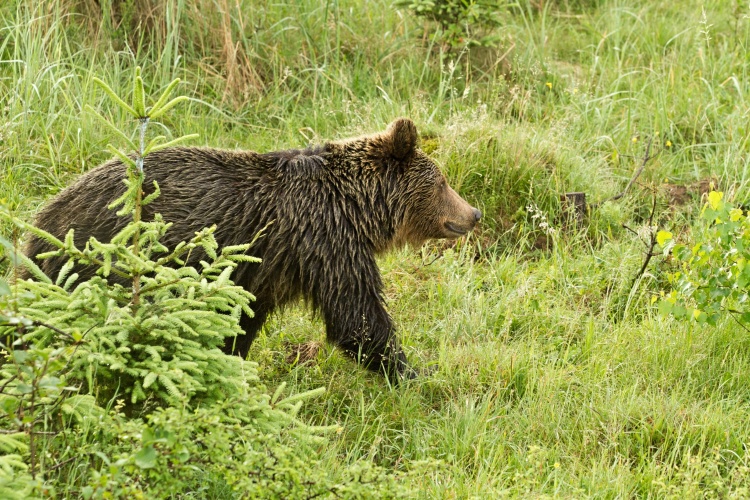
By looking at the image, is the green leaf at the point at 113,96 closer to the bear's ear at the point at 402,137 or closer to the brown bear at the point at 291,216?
the brown bear at the point at 291,216

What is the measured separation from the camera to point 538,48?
8.25m

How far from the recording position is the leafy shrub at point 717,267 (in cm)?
450

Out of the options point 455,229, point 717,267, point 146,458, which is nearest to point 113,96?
point 146,458

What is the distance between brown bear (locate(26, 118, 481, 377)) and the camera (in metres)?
4.55

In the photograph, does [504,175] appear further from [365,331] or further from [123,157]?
[123,157]

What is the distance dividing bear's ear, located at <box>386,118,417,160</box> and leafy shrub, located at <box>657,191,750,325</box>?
1.46 m

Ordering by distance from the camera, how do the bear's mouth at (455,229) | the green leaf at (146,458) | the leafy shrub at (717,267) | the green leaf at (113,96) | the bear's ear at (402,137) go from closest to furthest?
the green leaf at (146,458), the green leaf at (113,96), the leafy shrub at (717,267), the bear's ear at (402,137), the bear's mouth at (455,229)

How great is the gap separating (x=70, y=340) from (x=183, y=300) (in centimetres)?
43

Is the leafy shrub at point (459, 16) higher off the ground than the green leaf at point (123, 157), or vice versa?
the leafy shrub at point (459, 16)

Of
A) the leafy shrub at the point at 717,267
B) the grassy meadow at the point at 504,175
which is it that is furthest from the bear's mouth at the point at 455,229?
the leafy shrub at the point at 717,267

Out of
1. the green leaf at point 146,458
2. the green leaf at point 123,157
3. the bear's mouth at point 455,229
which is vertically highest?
the green leaf at point 123,157

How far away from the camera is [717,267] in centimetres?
470

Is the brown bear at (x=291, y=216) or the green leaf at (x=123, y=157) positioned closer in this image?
the green leaf at (x=123, y=157)

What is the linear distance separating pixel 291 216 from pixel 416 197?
2.90 ft
